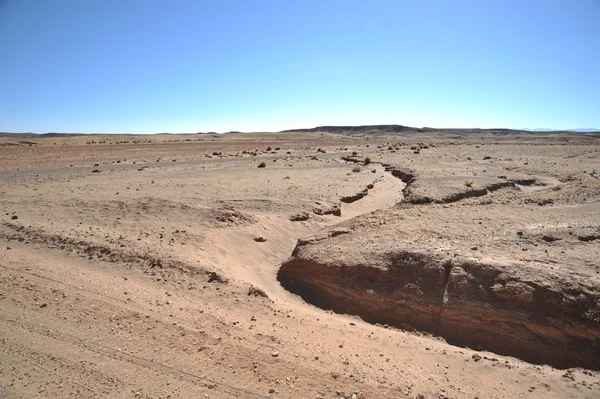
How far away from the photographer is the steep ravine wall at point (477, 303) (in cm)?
565

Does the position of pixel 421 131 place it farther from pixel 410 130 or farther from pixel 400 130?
pixel 400 130

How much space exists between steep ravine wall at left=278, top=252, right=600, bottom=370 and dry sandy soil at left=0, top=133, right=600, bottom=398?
0.02 meters

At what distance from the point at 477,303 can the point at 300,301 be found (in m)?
3.02

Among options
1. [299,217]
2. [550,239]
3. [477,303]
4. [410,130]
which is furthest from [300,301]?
[410,130]

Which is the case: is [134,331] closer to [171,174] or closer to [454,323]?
[454,323]

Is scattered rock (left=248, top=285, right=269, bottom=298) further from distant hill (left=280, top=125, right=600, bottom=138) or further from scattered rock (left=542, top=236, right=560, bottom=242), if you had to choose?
distant hill (left=280, top=125, right=600, bottom=138)

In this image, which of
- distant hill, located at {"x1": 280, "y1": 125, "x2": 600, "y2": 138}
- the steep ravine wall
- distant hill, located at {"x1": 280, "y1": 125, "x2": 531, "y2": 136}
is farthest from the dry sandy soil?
distant hill, located at {"x1": 280, "y1": 125, "x2": 531, "y2": 136}

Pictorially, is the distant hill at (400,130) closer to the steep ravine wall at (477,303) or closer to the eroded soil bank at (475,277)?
the eroded soil bank at (475,277)

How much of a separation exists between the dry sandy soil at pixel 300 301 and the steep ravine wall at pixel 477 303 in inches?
0.8

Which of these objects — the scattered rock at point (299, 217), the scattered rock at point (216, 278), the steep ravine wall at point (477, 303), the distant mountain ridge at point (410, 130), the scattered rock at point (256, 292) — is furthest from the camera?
the distant mountain ridge at point (410, 130)

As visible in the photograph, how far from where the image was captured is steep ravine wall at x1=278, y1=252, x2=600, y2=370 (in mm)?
5652

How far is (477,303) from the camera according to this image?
20.7 feet

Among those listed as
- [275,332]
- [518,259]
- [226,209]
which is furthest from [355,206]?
[275,332]

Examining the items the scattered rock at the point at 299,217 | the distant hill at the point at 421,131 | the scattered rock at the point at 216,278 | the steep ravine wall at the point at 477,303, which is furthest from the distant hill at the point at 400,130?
the scattered rock at the point at 216,278
